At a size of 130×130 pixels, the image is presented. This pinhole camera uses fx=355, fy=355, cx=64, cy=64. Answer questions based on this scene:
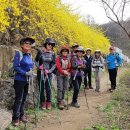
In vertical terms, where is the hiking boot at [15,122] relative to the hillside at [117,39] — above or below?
below

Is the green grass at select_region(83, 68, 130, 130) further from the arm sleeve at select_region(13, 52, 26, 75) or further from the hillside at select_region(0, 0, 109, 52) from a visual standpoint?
the hillside at select_region(0, 0, 109, 52)

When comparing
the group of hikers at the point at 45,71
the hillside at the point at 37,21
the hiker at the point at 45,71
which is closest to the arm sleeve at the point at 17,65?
the group of hikers at the point at 45,71

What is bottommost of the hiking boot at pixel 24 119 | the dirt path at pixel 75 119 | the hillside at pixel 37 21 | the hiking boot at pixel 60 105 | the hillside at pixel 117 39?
the dirt path at pixel 75 119

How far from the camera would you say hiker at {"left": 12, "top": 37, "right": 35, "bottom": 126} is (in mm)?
7715

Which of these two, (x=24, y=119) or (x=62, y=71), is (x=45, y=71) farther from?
(x=24, y=119)

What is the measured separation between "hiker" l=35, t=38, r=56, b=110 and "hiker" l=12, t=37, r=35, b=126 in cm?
144

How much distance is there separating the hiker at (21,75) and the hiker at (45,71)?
4.72 ft

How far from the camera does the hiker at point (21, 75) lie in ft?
25.3

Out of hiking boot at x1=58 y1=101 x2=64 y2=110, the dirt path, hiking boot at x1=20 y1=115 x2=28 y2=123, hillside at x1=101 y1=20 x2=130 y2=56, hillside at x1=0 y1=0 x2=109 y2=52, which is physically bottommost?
the dirt path

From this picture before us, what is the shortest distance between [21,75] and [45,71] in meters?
1.66

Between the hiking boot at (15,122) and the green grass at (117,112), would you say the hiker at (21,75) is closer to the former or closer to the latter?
the hiking boot at (15,122)

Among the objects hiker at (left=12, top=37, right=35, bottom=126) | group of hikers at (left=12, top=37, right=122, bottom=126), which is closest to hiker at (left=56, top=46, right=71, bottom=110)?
group of hikers at (left=12, top=37, right=122, bottom=126)

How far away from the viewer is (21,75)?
784cm

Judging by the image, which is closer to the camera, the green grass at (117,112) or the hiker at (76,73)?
the green grass at (117,112)
